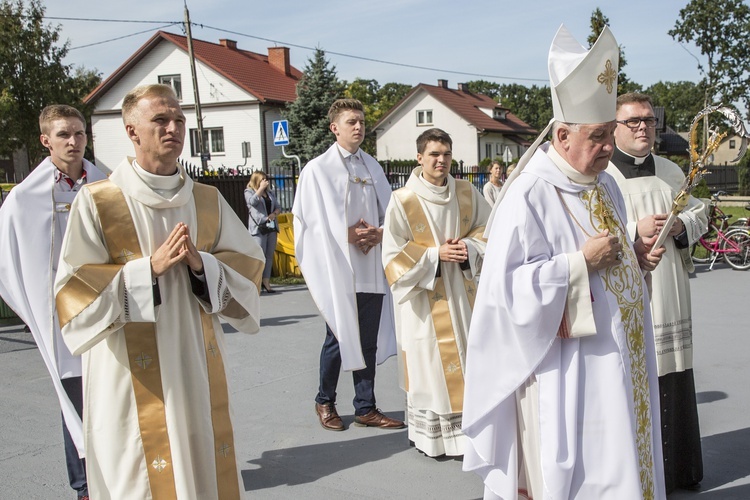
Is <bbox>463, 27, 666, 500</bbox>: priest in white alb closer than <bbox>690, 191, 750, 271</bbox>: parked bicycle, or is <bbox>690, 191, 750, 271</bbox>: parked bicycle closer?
<bbox>463, 27, 666, 500</bbox>: priest in white alb

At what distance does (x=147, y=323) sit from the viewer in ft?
10.3

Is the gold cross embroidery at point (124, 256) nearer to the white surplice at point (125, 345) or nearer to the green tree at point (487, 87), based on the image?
the white surplice at point (125, 345)

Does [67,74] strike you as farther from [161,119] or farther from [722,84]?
[722,84]

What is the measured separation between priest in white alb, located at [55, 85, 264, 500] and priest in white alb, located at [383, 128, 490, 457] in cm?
179

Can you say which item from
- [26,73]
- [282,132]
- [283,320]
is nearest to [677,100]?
[26,73]

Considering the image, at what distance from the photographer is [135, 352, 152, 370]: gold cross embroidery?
10.2ft

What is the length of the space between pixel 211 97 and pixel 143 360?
37.0 meters

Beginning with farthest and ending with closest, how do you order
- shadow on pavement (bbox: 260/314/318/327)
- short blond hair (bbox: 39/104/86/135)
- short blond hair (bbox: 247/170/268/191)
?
short blond hair (bbox: 247/170/268/191), shadow on pavement (bbox: 260/314/318/327), short blond hair (bbox: 39/104/86/135)

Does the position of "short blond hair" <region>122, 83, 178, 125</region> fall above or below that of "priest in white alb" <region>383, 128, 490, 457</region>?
above

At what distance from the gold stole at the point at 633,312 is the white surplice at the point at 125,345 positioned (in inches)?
64.7

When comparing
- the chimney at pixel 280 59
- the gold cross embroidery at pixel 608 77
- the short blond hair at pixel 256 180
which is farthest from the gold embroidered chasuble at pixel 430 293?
the chimney at pixel 280 59

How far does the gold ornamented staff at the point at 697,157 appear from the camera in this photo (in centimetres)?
306

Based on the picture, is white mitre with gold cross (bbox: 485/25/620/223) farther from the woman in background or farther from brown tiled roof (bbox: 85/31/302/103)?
brown tiled roof (bbox: 85/31/302/103)

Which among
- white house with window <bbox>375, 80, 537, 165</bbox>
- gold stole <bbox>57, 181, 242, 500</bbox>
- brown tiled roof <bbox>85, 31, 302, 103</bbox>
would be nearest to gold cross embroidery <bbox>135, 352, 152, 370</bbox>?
gold stole <bbox>57, 181, 242, 500</bbox>
